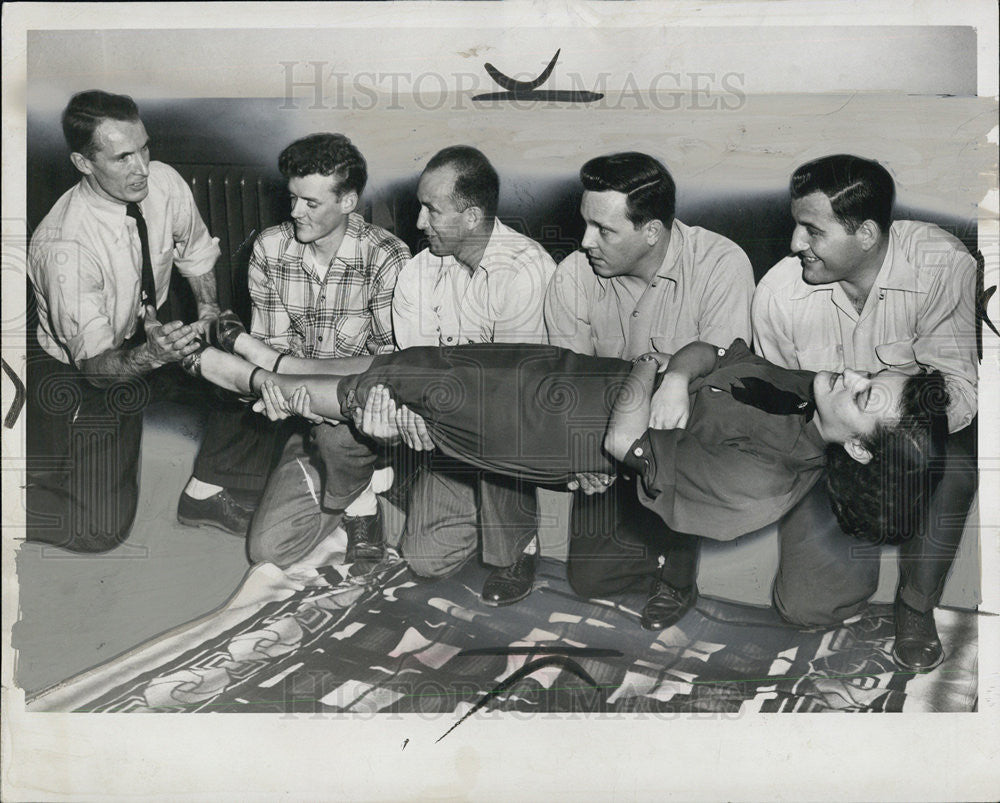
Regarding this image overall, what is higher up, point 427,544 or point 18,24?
point 18,24

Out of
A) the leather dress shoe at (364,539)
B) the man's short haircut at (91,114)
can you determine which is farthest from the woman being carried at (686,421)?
the man's short haircut at (91,114)

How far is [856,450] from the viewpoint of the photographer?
124 inches

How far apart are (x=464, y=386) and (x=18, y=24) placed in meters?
1.82

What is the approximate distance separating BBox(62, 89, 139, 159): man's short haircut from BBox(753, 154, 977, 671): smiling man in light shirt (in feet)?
6.70

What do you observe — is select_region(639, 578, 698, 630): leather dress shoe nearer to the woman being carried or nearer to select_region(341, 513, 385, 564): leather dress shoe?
the woman being carried

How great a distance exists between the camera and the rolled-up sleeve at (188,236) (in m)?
3.21

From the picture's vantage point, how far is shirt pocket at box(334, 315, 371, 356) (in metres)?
3.24

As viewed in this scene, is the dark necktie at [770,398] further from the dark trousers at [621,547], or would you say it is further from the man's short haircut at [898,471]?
the dark trousers at [621,547]

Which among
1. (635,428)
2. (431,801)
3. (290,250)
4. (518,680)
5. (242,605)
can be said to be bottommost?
(431,801)

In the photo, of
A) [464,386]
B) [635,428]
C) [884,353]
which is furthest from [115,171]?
[884,353]

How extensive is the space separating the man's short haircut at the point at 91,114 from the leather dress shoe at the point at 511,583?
1.82 metres

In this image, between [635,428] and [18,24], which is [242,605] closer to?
[635,428]

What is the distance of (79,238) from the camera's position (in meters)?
3.23

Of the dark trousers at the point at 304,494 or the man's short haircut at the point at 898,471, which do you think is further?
the dark trousers at the point at 304,494
